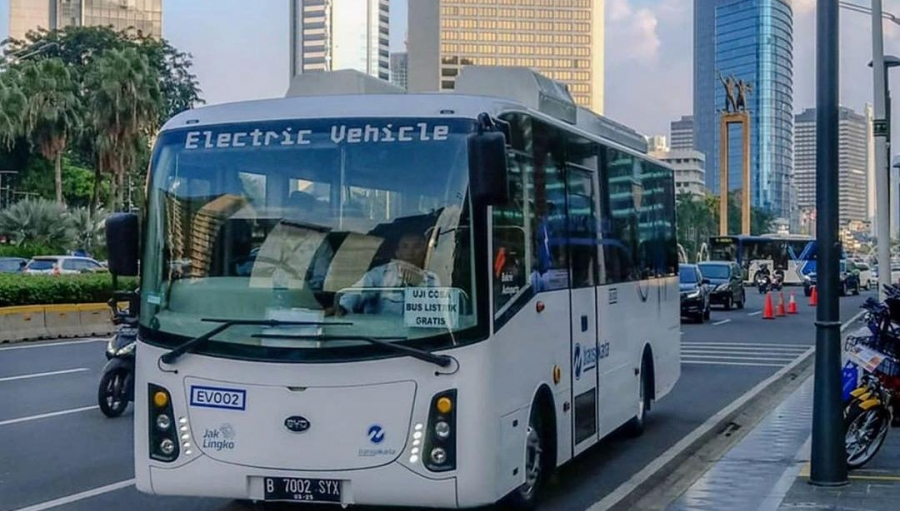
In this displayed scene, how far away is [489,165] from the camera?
7008 millimetres

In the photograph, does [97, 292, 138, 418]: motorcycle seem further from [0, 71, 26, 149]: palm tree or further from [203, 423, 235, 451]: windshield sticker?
[0, 71, 26, 149]: palm tree

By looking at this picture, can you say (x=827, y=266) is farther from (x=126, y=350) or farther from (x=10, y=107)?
(x=10, y=107)

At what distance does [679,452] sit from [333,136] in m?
5.55

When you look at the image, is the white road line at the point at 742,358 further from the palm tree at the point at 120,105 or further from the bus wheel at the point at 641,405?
the palm tree at the point at 120,105

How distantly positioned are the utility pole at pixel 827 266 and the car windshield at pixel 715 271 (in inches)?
1239

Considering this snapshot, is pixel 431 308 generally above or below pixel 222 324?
above

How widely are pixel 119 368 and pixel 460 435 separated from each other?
7106 millimetres

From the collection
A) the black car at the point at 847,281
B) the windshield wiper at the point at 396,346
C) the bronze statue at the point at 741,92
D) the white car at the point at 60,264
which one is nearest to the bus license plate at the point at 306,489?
the windshield wiper at the point at 396,346

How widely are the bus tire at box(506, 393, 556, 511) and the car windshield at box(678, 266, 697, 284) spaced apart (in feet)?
82.3

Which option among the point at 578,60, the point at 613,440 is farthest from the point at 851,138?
the point at 613,440

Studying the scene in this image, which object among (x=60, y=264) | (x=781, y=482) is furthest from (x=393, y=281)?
(x=60, y=264)

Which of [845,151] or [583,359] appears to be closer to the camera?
[583,359]

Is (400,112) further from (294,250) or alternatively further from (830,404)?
(830,404)

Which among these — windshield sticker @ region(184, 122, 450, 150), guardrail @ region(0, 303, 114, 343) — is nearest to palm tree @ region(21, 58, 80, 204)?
guardrail @ region(0, 303, 114, 343)
